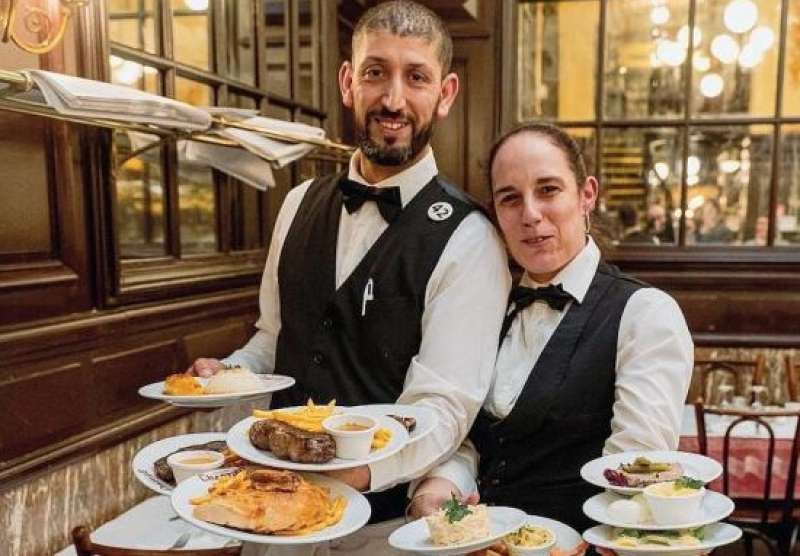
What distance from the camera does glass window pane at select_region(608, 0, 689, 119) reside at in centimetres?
452

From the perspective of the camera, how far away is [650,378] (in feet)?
4.55

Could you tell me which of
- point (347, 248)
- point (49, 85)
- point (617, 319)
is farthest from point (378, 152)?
point (49, 85)

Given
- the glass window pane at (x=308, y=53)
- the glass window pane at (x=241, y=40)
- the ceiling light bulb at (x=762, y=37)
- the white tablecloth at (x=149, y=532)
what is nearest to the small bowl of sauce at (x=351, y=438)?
the white tablecloth at (x=149, y=532)

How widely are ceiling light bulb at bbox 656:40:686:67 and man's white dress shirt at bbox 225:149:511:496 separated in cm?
336

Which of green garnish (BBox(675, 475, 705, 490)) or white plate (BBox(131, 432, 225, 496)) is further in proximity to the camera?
white plate (BBox(131, 432, 225, 496))

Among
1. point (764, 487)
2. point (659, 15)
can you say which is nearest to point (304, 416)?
point (764, 487)

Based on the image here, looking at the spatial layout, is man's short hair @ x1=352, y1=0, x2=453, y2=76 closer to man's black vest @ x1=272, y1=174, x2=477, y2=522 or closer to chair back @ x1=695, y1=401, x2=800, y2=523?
man's black vest @ x1=272, y1=174, x2=477, y2=522

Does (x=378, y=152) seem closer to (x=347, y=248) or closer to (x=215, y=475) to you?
(x=347, y=248)

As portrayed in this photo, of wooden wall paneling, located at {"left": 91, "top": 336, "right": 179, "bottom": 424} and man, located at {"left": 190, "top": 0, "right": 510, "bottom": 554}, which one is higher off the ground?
man, located at {"left": 190, "top": 0, "right": 510, "bottom": 554}

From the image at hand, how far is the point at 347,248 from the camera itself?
1761 millimetres

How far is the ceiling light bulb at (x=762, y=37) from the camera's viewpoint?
14.5 ft

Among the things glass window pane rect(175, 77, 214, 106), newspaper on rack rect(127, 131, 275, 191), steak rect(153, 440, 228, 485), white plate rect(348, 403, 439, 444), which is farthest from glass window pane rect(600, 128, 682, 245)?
steak rect(153, 440, 228, 485)

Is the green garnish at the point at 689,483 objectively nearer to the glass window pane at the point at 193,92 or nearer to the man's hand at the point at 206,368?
the man's hand at the point at 206,368

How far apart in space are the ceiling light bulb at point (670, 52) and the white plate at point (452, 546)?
400 cm
